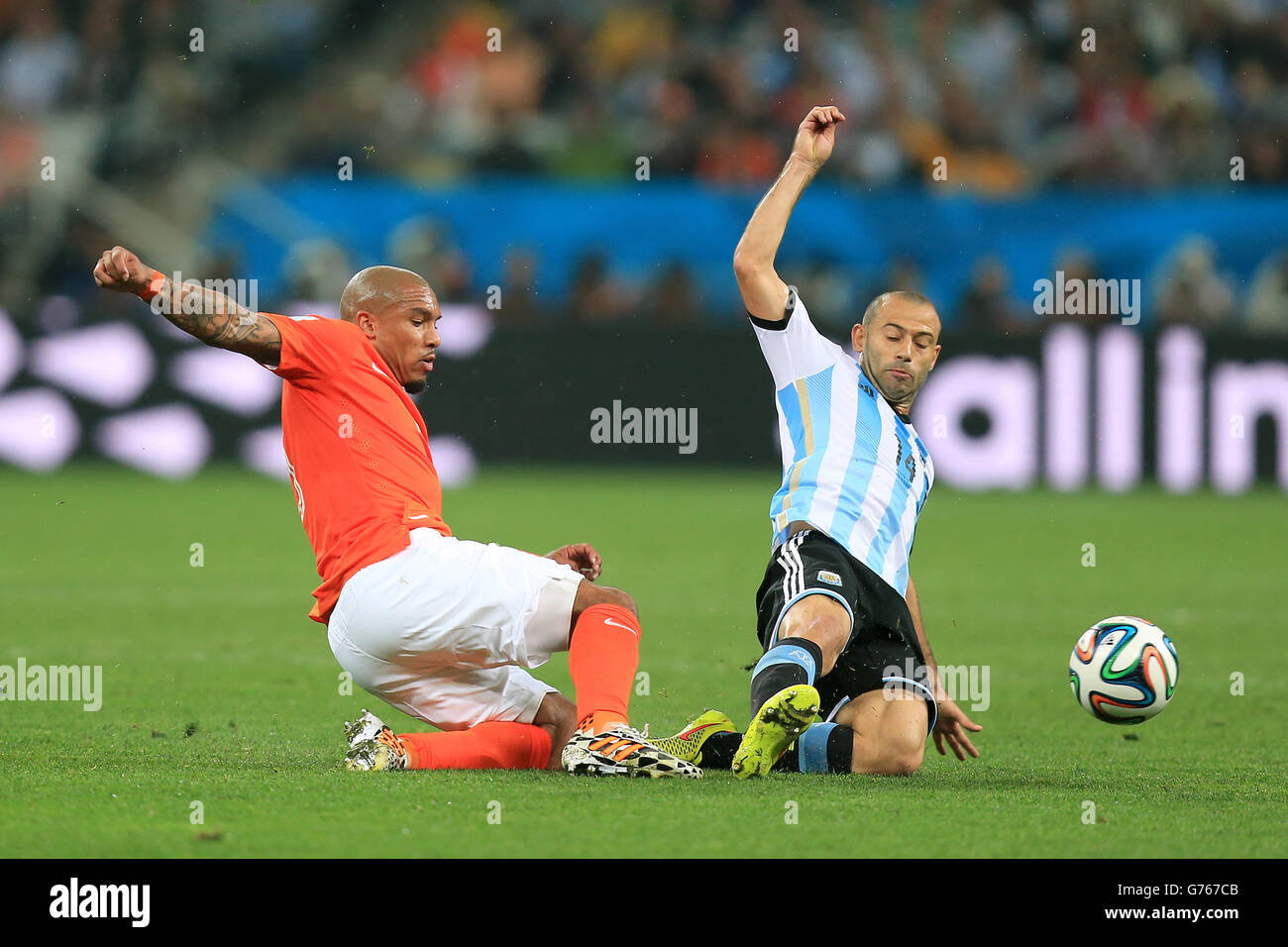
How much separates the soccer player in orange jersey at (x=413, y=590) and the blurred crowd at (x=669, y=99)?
11148mm

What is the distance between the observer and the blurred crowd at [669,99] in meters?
17.0

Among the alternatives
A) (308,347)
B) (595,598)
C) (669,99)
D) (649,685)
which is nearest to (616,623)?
(595,598)

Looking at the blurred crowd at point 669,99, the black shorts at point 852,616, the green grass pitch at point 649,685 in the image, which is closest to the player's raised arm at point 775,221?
the black shorts at point 852,616

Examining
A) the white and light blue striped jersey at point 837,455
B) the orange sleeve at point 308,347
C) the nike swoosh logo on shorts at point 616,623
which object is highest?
the orange sleeve at point 308,347

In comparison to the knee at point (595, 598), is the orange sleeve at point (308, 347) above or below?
above

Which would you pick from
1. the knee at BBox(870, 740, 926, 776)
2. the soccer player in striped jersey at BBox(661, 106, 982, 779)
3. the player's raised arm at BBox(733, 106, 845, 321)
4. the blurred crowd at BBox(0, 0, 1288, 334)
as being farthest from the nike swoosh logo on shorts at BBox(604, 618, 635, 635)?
the blurred crowd at BBox(0, 0, 1288, 334)

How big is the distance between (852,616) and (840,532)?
33 cm

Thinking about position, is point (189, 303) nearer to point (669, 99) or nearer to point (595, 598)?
point (595, 598)

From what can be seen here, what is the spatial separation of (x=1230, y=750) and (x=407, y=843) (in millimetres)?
3298

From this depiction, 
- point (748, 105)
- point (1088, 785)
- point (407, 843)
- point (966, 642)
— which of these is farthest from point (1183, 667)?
point (748, 105)

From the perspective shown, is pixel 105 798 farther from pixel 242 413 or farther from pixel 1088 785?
pixel 242 413

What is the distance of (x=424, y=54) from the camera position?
19.6 m

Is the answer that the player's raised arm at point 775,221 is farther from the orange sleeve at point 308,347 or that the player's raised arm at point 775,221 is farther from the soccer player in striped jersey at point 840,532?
the orange sleeve at point 308,347

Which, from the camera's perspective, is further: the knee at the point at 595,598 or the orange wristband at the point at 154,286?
the knee at the point at 595,598
